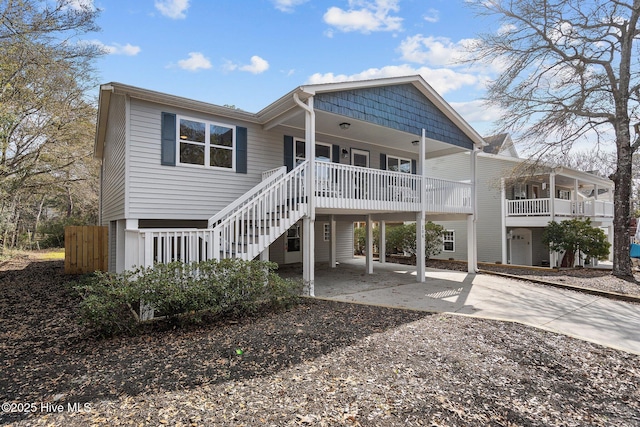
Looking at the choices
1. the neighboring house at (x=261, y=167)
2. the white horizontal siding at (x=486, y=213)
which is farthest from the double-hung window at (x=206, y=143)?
the white horizontal siding at (x=486, y=213)

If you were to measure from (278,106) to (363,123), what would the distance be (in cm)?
256

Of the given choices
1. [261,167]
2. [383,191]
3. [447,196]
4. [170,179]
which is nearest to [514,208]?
[447,196]

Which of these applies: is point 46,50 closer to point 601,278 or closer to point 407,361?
point 407,361

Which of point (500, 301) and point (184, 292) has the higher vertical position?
point (184, 292)

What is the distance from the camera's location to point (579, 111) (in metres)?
11.5

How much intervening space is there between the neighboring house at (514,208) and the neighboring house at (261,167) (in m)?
4.92

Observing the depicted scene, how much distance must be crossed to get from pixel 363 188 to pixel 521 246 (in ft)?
47.8

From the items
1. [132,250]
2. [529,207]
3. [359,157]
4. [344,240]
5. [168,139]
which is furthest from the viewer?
[344,240]

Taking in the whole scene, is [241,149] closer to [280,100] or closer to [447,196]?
[280,100]

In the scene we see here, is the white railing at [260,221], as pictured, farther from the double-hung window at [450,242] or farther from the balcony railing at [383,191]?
the double-hung window at [450,242]

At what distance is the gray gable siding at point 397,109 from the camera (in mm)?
8398

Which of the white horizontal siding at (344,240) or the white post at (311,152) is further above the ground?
the white post at (311,152)

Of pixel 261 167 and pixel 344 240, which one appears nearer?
pixel 261 167

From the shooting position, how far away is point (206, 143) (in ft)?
28.0
